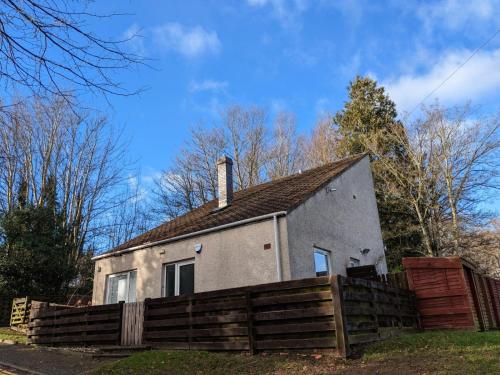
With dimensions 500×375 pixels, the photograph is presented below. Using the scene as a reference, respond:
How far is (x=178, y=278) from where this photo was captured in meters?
13.7

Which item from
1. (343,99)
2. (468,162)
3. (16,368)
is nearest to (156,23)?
(16,368)

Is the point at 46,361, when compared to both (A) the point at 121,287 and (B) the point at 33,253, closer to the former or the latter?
(A) the point at 121,287

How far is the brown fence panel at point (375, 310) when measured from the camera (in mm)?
7551

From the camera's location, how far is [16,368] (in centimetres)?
931

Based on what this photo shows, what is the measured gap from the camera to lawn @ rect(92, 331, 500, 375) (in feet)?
20.0

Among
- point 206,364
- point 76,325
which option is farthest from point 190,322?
point 76,325

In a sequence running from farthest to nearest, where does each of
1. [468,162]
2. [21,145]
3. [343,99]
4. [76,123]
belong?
1. [343,99]
2. [76,123]
3. [21,145]
4. [468,162]

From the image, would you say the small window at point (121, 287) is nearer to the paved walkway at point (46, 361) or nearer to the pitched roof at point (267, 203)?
the pitched roof at point (267, 203)

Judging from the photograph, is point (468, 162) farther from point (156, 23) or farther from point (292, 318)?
point (156, 23)

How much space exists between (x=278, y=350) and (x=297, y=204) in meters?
5.04

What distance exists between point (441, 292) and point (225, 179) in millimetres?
8983

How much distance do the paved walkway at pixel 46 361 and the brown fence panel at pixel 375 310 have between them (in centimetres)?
557

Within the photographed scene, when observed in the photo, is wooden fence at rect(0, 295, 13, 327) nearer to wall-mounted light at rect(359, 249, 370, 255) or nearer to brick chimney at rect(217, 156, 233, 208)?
brick chimney at rect(217, 156, 233, 208)

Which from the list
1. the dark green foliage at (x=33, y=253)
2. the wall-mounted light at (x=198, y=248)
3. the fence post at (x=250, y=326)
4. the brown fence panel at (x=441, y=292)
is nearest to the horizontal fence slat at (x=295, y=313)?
the fence post at (x=250, y=326)
